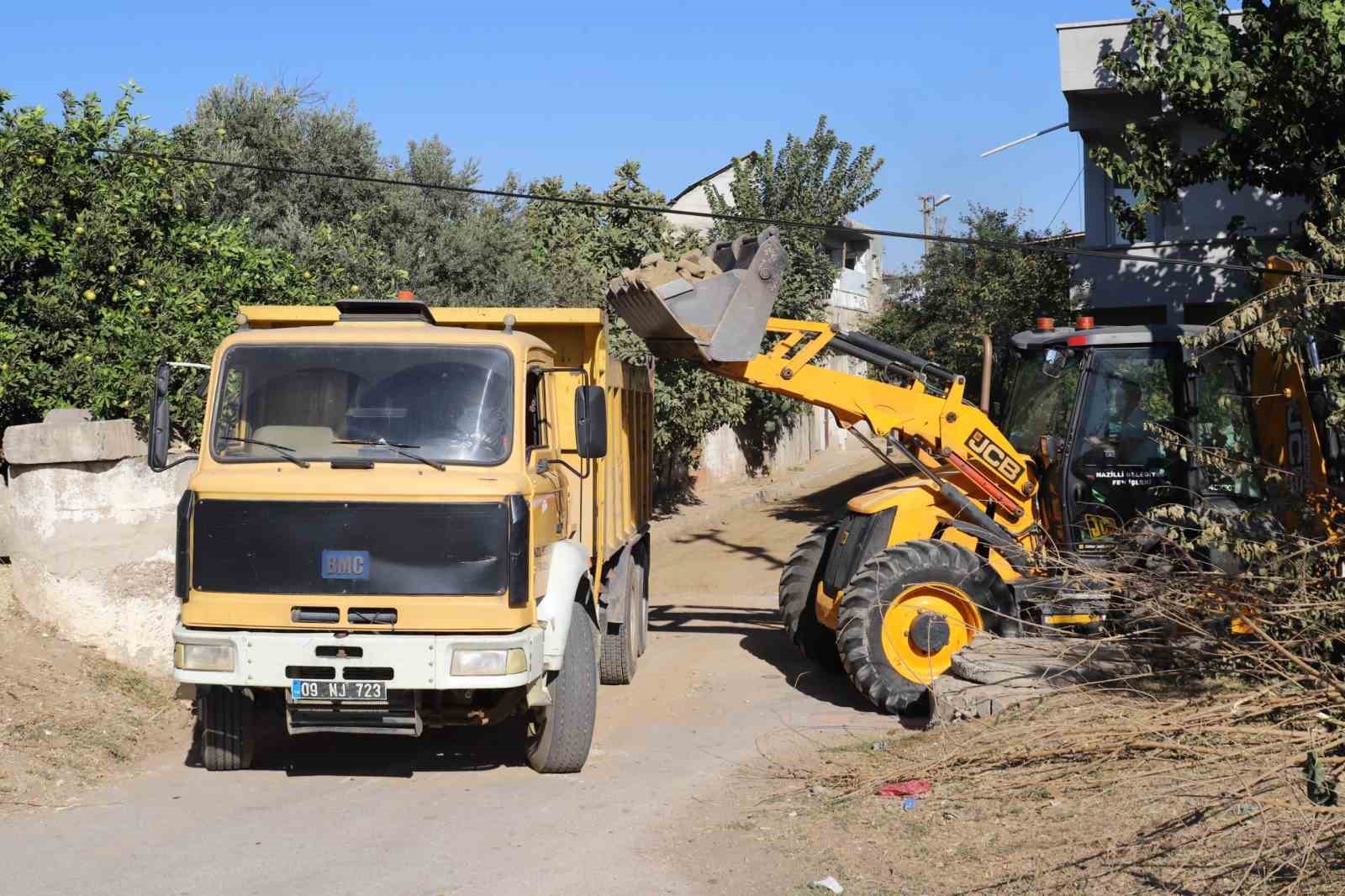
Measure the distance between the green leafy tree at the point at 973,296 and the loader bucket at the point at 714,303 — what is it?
11.3m

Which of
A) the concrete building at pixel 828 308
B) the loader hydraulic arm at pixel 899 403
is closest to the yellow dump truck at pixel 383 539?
the loader hydraulic arm at pixel 899 403

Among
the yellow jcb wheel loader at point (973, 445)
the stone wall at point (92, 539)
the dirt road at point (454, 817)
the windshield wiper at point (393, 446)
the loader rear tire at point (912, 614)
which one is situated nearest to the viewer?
the dirt road at point (454, 817)

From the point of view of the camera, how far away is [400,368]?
7.45 metres

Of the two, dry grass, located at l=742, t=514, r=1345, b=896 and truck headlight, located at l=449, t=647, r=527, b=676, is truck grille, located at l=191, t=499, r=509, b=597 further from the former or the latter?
dry grass, located at l=742, t=514, r=1345, b=896

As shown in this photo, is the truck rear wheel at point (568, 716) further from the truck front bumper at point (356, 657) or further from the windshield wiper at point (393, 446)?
the windshield wiper at point (393, 446)

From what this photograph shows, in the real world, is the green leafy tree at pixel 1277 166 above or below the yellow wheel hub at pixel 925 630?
above

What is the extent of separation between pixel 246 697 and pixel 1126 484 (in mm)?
6249

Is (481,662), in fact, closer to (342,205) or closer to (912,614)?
(912,614)

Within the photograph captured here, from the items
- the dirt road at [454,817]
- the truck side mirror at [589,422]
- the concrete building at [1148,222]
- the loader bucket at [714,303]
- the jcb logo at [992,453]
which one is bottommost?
the dirt road at [454,817]

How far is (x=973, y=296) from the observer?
22.2 meters

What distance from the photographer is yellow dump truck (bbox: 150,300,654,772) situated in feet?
23.0

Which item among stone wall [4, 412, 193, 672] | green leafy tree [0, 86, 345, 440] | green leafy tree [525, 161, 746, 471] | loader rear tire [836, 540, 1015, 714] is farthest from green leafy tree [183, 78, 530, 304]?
loader rear tire [836, 540, 1015, 714]

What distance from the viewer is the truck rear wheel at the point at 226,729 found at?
304 inches

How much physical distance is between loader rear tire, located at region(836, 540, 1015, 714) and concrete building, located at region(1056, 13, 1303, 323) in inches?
354
